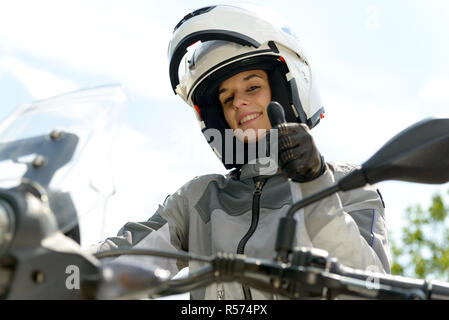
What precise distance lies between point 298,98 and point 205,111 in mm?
628

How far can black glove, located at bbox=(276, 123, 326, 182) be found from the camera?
1933mm

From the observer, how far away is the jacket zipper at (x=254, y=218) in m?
2.48

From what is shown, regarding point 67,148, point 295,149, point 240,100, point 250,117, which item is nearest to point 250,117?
point 250,117

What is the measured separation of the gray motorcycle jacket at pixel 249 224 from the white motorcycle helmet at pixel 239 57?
365 millimetres

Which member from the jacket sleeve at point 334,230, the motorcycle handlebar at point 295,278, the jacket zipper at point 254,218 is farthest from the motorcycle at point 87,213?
the jacket zipper at point 254,218

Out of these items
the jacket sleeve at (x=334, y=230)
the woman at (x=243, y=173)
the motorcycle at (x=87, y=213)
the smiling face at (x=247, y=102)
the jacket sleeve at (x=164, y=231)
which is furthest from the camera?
the smiling face at (x=247, y=102)

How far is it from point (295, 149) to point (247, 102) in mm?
1507

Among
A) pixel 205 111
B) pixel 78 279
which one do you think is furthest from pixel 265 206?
pixel 78 279

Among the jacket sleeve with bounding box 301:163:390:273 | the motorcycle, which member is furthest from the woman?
the motorcycle

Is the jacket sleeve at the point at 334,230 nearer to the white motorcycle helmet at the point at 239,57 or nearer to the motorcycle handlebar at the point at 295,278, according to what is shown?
the motorcycle handlebar at the point at 295,278

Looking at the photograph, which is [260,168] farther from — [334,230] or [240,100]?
[334,230]

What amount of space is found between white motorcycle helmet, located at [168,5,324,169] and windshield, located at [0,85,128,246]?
184 centimetres

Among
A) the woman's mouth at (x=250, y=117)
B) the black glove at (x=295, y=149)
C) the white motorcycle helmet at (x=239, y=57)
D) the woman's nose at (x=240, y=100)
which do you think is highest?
the white motorcycle helmet at (x=239, y=57)
